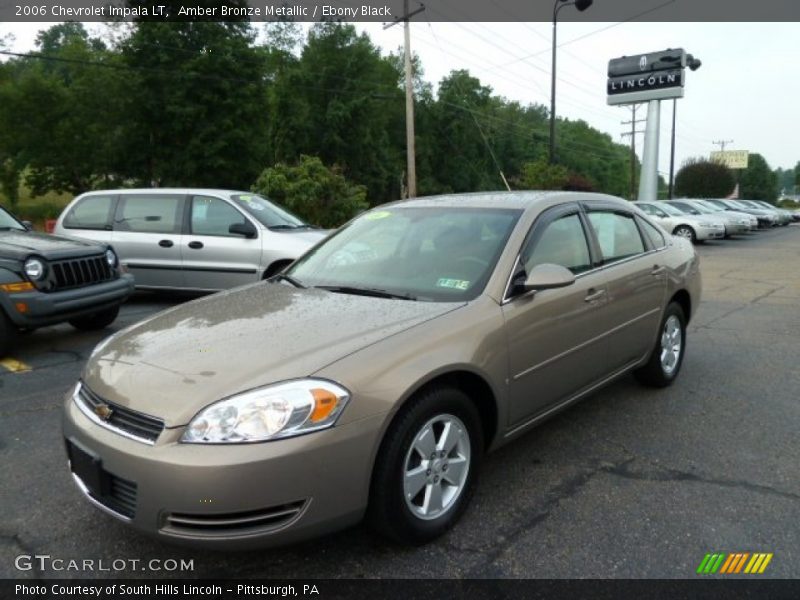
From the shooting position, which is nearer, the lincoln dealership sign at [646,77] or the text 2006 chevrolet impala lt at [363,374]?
the text 2006 chevrolet impala lt at [363,374]

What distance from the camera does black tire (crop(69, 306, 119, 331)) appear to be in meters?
6.64

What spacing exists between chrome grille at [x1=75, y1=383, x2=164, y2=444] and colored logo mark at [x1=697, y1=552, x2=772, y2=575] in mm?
2236

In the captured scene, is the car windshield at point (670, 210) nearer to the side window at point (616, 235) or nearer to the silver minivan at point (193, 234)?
the silver minivan at point (193, 234)

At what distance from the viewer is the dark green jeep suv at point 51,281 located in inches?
207

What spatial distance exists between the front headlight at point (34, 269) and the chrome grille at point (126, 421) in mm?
3353

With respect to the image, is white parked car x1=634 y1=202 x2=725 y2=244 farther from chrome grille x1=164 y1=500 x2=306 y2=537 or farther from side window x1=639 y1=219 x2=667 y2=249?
chrome grille x1=164 y1=500 x2=306 y2=537

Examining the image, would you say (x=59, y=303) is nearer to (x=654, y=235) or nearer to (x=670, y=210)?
(x=654, y=235)

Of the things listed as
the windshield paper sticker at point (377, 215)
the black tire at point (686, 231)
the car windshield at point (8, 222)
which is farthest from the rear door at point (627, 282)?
the black tire at point (686, 231)

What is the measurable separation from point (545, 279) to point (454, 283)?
46 cm

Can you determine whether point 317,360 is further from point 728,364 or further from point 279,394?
point 728,364

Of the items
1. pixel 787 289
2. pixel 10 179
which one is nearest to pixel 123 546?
pixel 787 289

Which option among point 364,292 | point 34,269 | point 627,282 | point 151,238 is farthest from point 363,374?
point 151,238

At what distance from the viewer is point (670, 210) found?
20953 mm

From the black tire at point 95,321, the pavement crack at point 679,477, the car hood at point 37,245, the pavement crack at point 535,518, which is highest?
the car hood at point 37,245
